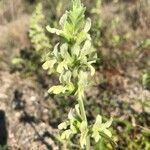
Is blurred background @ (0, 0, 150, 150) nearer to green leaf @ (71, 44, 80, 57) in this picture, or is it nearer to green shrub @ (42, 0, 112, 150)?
green shrub @ (42, 0, 112, 150)

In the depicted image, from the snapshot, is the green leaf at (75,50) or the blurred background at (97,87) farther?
the blurred background at (97,87)

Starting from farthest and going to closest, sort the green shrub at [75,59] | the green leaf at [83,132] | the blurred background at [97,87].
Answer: the blurred background at [97,87] < the green leaf at [83,132] < the green shrub at [75,59]

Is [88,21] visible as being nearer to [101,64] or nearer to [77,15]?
[77,15]

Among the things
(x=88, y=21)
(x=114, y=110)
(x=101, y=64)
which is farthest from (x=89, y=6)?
(x=88, y=21)

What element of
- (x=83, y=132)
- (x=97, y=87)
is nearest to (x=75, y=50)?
(x=83, y=132)

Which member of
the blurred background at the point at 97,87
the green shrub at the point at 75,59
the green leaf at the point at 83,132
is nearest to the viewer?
the green shrub at the point at 75,59

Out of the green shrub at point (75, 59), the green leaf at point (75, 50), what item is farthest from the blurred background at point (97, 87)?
the green leaf at point (75, 50)

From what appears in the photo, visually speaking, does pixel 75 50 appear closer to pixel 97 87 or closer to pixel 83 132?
pixel 83 132

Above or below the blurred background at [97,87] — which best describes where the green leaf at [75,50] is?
above

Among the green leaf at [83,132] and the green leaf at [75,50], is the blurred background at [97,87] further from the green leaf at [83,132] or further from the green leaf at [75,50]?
the green leaf at [75,50]
